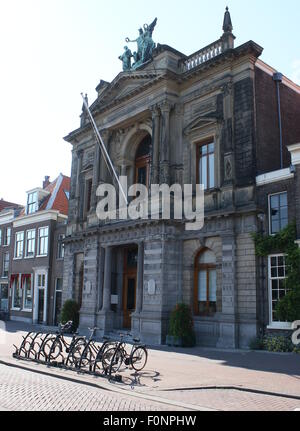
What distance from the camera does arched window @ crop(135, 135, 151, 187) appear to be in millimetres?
27156

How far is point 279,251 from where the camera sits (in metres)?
18.8

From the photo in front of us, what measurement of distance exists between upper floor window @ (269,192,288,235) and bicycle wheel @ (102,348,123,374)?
9396 mm

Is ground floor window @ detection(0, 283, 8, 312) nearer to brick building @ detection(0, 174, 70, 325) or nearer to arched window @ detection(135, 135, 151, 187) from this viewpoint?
brick building @ detection(0, 174, 70, 325)

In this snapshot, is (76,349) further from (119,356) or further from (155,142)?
(155,142)

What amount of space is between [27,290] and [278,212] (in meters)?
25.1

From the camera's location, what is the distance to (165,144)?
77.7ft

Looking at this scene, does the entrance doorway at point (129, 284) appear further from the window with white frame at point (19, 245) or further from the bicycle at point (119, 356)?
the window with white frame at point (19, 245)

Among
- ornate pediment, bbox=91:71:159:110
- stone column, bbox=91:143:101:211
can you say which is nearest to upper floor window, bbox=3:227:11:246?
stone column, bbox=91:143:101:211

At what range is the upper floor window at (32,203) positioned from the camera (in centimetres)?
3934

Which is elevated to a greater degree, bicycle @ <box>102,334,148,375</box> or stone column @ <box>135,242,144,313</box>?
stone column @ <box>135,242,144,313</box>

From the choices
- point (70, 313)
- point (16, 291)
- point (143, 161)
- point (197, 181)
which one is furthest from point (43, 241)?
point (197, 181)

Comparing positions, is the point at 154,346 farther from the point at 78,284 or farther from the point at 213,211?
the point at 78,284

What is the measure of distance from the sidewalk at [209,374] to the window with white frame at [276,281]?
2121 millimetres

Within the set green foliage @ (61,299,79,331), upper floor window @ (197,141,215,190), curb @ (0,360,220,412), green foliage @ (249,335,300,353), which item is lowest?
curb @ (0,360,220,412)
